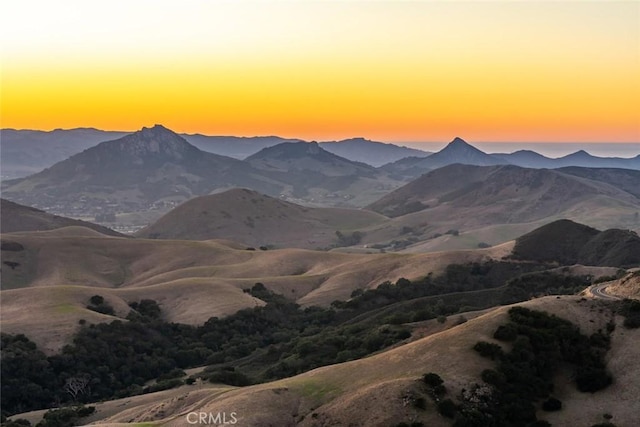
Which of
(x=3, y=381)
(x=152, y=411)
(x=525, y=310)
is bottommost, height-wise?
(x=3, y=381)

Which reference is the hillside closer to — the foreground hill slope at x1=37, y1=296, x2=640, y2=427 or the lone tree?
the foreground hill slope at x1=37, y1=296, x2=640, y2=427

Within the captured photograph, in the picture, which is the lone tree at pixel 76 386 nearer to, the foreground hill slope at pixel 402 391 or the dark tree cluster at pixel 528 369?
the foreground hill slope at pixel 402 391

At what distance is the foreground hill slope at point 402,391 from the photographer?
3972cm

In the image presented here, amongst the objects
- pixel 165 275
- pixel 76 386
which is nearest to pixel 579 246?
pixel 165 275

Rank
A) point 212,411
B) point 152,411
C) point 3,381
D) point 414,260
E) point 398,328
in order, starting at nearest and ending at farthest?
point 212,411
point 152,411
point 398,328
point 3,381
point 414,260

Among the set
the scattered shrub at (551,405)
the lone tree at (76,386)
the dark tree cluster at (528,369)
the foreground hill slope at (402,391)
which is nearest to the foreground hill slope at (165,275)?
the lone tree at (76,386)

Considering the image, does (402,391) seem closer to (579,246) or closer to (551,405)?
(551,405)

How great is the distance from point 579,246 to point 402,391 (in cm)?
12227

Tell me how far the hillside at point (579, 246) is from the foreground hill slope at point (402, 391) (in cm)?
8952

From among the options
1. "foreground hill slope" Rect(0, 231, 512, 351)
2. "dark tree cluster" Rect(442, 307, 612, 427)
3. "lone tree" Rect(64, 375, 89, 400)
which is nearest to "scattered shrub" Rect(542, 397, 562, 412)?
"dark tree cluster" Rect(442, 307, 612, 427)

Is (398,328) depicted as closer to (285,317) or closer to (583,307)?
(583,307)

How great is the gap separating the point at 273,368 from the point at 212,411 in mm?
27829

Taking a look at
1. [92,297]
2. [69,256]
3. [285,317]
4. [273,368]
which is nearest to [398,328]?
[273,368]

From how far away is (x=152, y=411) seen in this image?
50.2m
